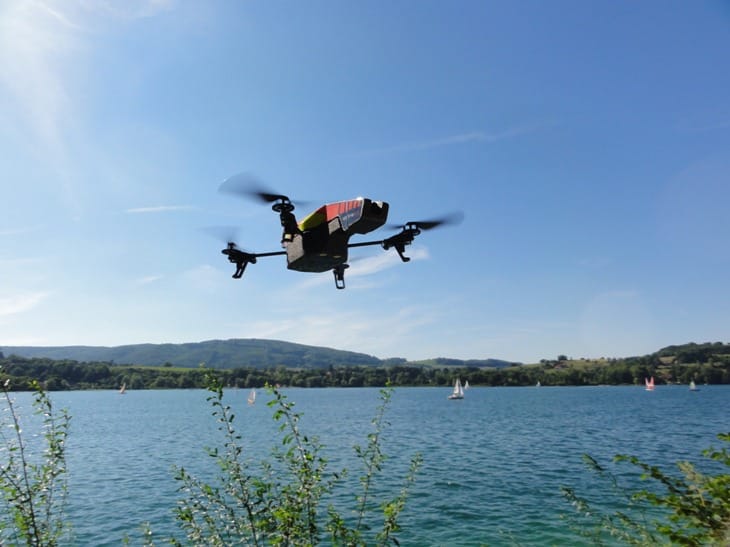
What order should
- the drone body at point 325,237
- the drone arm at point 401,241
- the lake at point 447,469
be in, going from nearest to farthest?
the drone body at point 325,237 < the drone arm at point 401,241 < the lake at point 447,469

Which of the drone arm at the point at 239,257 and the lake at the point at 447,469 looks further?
the lake at the point at 447,469

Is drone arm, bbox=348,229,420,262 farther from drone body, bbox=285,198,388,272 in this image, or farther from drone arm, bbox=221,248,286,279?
drone arm, bbox=221,248,286,279

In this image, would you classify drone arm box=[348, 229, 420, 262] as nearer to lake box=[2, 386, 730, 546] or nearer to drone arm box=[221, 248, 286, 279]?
drone arm box=[221, 248, 286, 279]

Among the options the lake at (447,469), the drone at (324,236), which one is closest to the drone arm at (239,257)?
the drone at (324,236)

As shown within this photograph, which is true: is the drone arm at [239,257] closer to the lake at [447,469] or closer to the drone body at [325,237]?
the drone body at [325,237]

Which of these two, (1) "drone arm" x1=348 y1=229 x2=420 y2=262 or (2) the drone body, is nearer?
(2) the drone body

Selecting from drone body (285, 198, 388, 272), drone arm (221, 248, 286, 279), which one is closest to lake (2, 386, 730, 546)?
drone arm (221, 248, 286, 279)

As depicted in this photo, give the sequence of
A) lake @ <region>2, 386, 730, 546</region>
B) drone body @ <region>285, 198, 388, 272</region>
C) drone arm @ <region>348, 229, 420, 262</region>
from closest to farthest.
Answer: drone body @ <region>285, 198, 388, 272</region> → drone arm @ <region>348, 229, 420, 262</region> → lake @ <region>2, 386, 730, 546</region>

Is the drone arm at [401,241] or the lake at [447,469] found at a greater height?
the drone arm at [401,241]

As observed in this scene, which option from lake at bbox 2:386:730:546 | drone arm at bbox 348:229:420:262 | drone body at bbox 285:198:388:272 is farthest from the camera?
lake at bbox 2:386:730:546

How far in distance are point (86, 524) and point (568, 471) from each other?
104 feet

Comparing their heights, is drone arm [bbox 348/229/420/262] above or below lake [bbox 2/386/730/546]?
above

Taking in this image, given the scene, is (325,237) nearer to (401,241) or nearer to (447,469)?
(401,241)

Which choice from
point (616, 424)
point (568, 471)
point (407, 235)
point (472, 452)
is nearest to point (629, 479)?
point (568, 471)
